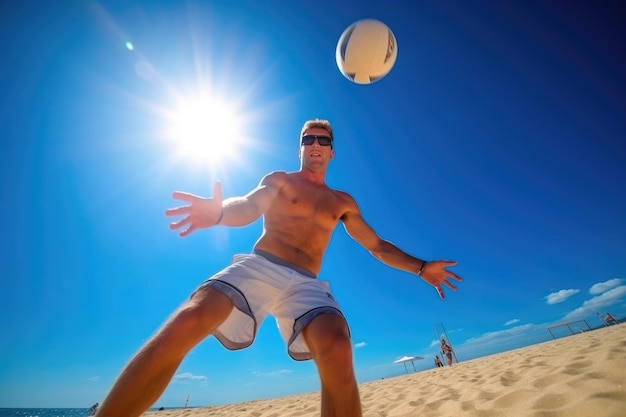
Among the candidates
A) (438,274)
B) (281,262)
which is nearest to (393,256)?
(438,274)

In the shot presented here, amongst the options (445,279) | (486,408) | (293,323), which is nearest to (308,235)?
(293,323)

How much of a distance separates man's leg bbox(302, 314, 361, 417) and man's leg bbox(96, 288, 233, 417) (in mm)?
694

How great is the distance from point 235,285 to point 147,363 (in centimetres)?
73

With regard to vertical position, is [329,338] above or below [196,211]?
below

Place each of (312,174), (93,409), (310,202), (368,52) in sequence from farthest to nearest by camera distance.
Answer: (93,409) < (368,52) < (312,174) < (310,202)

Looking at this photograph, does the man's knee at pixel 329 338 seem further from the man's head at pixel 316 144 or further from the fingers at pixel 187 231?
the man's head at pixel 316 144

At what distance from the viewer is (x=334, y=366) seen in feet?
6.22

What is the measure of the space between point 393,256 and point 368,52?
323cm

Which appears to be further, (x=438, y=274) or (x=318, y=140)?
(x=318, y=140)

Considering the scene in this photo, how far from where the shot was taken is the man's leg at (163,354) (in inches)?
55.5

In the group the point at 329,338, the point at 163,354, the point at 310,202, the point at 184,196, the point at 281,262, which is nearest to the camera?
the point at 163,354

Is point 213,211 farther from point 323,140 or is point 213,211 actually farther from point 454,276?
point 454,276

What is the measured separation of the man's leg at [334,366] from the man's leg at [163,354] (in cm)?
69

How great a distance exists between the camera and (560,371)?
2838mm
